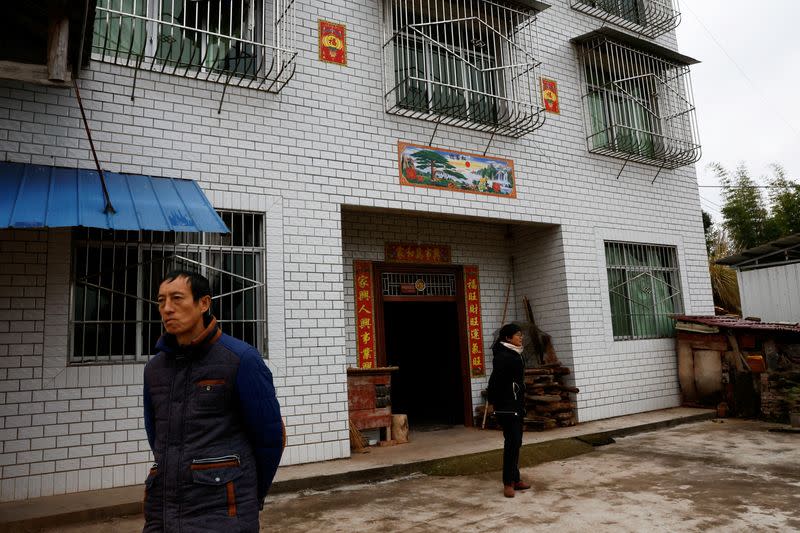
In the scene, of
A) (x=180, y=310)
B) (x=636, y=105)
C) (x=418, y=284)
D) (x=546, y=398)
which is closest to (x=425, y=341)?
(x=418, y=284)

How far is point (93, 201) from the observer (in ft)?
16.0

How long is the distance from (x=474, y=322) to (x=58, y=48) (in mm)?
6532

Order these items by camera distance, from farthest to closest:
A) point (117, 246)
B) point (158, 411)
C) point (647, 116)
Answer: point (647, 116), point (117, 246), point (158, 411)

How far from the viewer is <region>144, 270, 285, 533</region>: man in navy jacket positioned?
6.95ft

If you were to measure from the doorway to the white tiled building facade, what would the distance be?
0.41 m

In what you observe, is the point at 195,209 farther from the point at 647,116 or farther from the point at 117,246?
the point at 647,116

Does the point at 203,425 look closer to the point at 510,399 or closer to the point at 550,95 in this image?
the point at 510,399

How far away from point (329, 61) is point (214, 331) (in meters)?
5.59

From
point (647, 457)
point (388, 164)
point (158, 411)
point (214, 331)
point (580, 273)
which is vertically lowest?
point (647, 457)

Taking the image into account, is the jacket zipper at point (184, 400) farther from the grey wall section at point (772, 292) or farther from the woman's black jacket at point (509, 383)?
the grey wall section at point (772, 292)

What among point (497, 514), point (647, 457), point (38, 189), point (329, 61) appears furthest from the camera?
point (329, 61)

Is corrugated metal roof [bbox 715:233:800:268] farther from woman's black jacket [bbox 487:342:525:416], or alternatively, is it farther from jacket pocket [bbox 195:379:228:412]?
jacket pocket [bbox 195:379:228:412]

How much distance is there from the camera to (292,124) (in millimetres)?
6742

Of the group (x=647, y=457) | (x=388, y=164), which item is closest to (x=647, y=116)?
(x=388, y=164)
